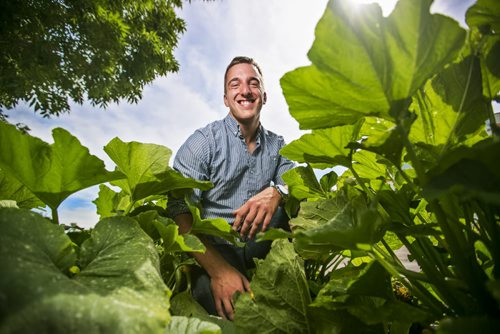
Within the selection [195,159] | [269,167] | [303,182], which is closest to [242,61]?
[269,167]

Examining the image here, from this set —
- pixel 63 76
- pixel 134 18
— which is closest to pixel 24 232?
pixel 63 76

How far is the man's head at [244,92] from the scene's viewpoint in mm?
1657

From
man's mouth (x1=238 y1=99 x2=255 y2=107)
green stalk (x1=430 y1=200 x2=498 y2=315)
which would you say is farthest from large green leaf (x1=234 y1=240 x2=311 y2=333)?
man's mouth (x1=238 y1=99 x2=255 y2=107)

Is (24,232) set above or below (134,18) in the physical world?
below

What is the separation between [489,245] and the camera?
34 centimetres

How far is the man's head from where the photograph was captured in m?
1.66

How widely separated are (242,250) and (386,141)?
3.18 feet

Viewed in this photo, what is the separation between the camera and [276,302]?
0.52 metres

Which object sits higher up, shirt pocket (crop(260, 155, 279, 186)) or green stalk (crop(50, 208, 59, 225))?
shirt pocket (crop(260, 155, 279, 186))

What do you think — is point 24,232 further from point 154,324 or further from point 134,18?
point 134,18

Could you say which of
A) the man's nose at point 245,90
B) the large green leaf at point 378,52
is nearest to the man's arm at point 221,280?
the large green leaf at point 378,52

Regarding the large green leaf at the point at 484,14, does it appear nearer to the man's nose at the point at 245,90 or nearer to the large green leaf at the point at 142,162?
the large green leaf at the point at 142,162

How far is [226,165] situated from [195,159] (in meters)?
0.19

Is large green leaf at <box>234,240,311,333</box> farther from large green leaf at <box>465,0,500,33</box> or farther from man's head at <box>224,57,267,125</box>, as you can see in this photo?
man's head at <box>224,57,267,125</box>
